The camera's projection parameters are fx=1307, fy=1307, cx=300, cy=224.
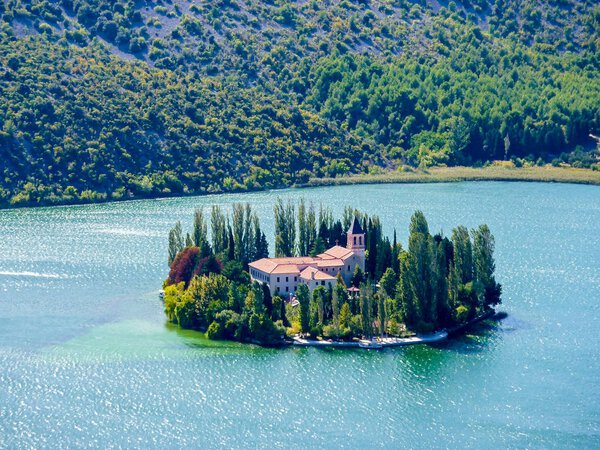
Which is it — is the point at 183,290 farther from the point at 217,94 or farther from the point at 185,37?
the point at 185,37

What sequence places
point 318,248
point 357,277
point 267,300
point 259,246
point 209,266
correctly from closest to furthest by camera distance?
point 267,300 < point 357,277 < point 209,266 < point 318,248 < point 259,246

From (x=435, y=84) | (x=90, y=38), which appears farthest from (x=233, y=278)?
(x=435, y=84)

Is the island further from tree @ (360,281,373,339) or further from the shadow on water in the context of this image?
the shadow on water

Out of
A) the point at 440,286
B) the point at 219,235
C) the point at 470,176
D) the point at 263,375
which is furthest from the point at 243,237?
the point at 470,176

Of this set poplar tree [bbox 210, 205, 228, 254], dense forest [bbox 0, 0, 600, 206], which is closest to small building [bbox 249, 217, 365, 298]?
poplar tree [bbox 210, 205, 228, 254]

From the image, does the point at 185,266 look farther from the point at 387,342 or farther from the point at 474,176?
the point at 474,176

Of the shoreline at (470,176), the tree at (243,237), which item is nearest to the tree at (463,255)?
the tree at (243,237)
